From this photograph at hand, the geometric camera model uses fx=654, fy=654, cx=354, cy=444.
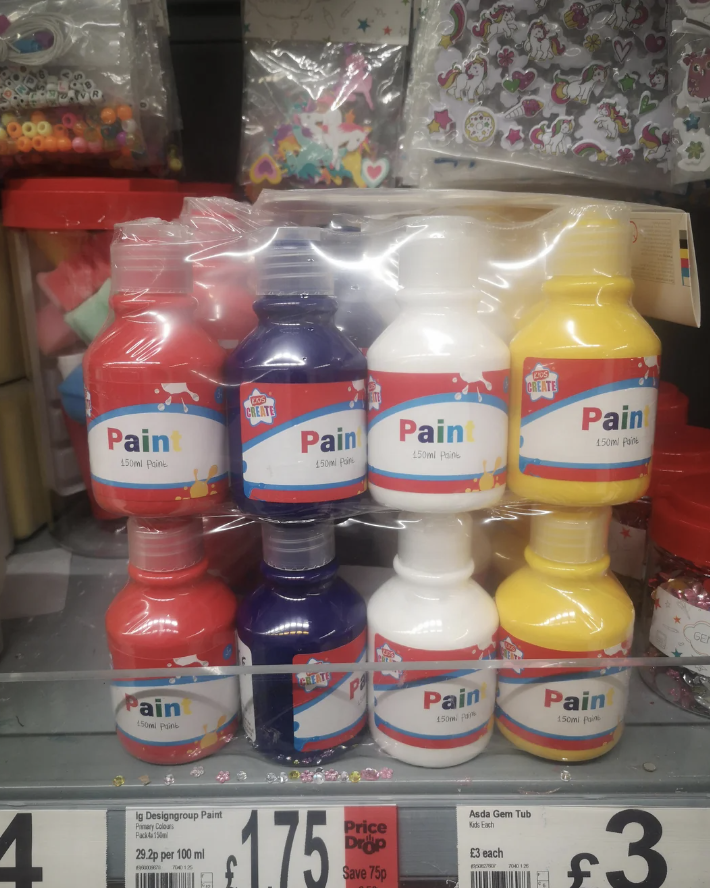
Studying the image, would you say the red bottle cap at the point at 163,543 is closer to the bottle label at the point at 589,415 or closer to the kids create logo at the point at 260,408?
the kids create logo at the point at 260,408

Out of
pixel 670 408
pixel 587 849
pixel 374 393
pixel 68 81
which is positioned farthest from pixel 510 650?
pixel 68 81

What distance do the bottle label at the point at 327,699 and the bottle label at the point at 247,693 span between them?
0.04 meters

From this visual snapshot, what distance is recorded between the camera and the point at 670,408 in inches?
29.5

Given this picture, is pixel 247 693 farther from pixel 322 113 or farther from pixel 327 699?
pixel 322 113

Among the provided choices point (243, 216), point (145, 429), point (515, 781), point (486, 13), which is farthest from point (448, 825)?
point (486, 13)

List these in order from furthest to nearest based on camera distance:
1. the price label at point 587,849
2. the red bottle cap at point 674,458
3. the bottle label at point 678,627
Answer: the red bottle cap at point 674,458 → the bottle label at point 678,627 → the price label at point 587,849

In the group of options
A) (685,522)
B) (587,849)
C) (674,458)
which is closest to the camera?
(587,849)

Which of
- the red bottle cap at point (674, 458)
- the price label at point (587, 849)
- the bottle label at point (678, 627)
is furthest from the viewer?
the red bottle cap at point (674, 458)

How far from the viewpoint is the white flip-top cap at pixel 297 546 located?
0.57 metres

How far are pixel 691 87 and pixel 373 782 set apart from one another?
2.34 ft

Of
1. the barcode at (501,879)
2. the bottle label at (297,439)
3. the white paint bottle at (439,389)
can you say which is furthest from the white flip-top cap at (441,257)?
the barcode at (501,879)

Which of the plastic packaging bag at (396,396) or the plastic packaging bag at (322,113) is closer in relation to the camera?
the plastic packaging bag at (396,396)

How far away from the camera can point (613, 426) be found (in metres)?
0.52

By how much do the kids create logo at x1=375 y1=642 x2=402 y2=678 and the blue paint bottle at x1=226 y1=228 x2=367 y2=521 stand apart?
0.12 m
